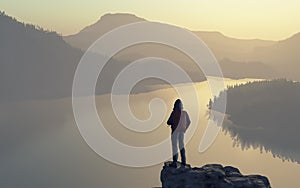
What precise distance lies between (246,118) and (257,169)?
172ft

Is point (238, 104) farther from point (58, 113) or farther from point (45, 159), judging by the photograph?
point (45, 159)

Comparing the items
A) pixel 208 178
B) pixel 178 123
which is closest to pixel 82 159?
pixel 178 123

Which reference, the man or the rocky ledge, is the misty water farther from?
the man

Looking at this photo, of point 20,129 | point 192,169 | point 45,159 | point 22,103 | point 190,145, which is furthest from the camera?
point 22,103

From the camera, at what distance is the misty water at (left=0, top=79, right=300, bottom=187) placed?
143ft

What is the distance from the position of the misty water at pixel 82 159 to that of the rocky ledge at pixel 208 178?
23.6 meters

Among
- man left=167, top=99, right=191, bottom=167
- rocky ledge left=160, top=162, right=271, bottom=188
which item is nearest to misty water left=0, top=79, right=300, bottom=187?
rocky ledge left=160, top=162, right=271, bottom=188

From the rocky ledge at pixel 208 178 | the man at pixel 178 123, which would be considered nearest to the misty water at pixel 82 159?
the rocky ledge at pixel 208 178

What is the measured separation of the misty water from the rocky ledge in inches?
929

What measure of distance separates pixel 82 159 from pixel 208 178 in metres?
38.5

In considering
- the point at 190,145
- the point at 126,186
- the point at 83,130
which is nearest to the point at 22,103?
the point at 83,130

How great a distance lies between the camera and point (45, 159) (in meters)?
52.7

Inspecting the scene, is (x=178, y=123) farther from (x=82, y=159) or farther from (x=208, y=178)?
(x=82, y=159)

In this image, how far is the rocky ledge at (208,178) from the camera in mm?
15867
